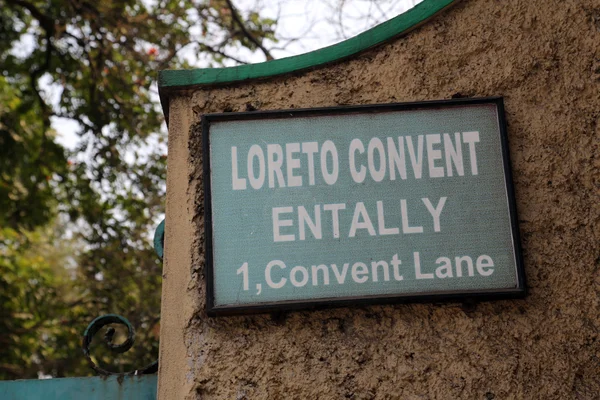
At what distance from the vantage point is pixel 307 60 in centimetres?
240

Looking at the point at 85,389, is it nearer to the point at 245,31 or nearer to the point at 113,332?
the point at 113,332

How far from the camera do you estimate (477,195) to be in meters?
2.23

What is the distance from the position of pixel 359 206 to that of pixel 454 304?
406 mm

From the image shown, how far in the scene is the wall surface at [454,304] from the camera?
2.08m

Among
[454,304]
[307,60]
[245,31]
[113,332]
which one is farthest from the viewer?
[245,31]

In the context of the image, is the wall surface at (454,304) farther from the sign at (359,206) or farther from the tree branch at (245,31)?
the tree branch at (245,31)

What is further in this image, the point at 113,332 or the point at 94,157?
the point at 94,157

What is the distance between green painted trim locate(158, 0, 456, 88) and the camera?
2387 mm

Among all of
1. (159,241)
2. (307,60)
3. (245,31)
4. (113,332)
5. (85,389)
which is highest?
(245,31)

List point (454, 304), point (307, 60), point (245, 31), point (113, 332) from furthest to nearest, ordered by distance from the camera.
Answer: point (245, 31)
point (113, 332)
point (307, 60)
point (454, 304)

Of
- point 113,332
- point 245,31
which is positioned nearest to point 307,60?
point 113,332

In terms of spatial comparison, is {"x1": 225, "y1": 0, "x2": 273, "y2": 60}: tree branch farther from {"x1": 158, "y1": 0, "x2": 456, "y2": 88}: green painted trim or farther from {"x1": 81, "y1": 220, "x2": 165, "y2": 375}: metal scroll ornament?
{"x1": 81, "y1": 220, "x2": 165, "y2": 375}: metal scroll ornament

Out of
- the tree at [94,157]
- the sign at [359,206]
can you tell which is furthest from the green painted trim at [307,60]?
the tree at [94,157]

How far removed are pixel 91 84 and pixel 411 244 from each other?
16.9 ft
